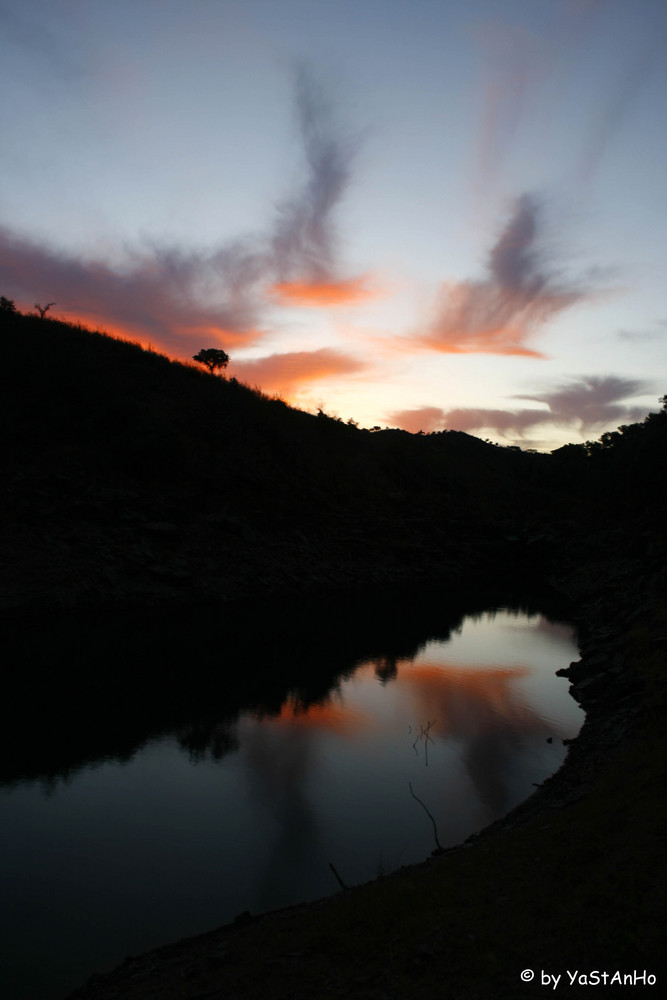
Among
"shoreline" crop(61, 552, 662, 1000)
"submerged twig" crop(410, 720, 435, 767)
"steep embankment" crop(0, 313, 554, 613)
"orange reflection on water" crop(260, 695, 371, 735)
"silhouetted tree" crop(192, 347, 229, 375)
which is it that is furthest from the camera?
"silhouetted tree" crop(192, 347, 229, 375)

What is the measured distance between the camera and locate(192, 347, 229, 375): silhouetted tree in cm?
5797

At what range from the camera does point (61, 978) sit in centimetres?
655

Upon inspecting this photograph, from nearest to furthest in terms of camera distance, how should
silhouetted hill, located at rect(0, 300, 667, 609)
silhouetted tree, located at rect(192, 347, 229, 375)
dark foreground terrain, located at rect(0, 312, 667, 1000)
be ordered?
dark foreground terrain, located at rect(0, 312, 667, 1000) < silhouetted hill, located at rect(0, 300, 667, 609) < silhouetted tree, located at rect(192, 347, 229, 375)

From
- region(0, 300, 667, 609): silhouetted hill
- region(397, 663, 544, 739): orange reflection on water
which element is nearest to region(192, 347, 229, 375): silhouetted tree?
region(0, 300, 667, 609): silhouetted hill

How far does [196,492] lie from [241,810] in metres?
24.9

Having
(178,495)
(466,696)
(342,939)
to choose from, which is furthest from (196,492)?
(342,939)

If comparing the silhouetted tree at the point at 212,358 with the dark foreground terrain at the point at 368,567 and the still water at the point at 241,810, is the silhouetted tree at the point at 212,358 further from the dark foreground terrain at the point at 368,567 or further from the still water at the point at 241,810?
the still water at the point at 241,810

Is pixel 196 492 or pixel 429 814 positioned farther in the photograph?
pixel 196 492

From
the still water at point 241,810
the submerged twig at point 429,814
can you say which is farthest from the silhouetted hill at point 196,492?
the submerged twig at point 429,814

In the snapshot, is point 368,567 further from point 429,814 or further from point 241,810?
point 241,810

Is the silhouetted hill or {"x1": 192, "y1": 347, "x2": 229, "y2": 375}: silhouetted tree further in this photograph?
{"x1": 192, "y1": 347, "x2": 229, "y2": 375}: silhouetted tree

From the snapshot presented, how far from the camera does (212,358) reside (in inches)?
2292

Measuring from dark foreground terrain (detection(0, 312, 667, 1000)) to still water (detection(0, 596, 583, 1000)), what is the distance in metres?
0.85

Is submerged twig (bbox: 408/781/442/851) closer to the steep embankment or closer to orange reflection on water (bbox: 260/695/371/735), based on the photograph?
orange reflection on water (bbox: 260/695/371/735)
